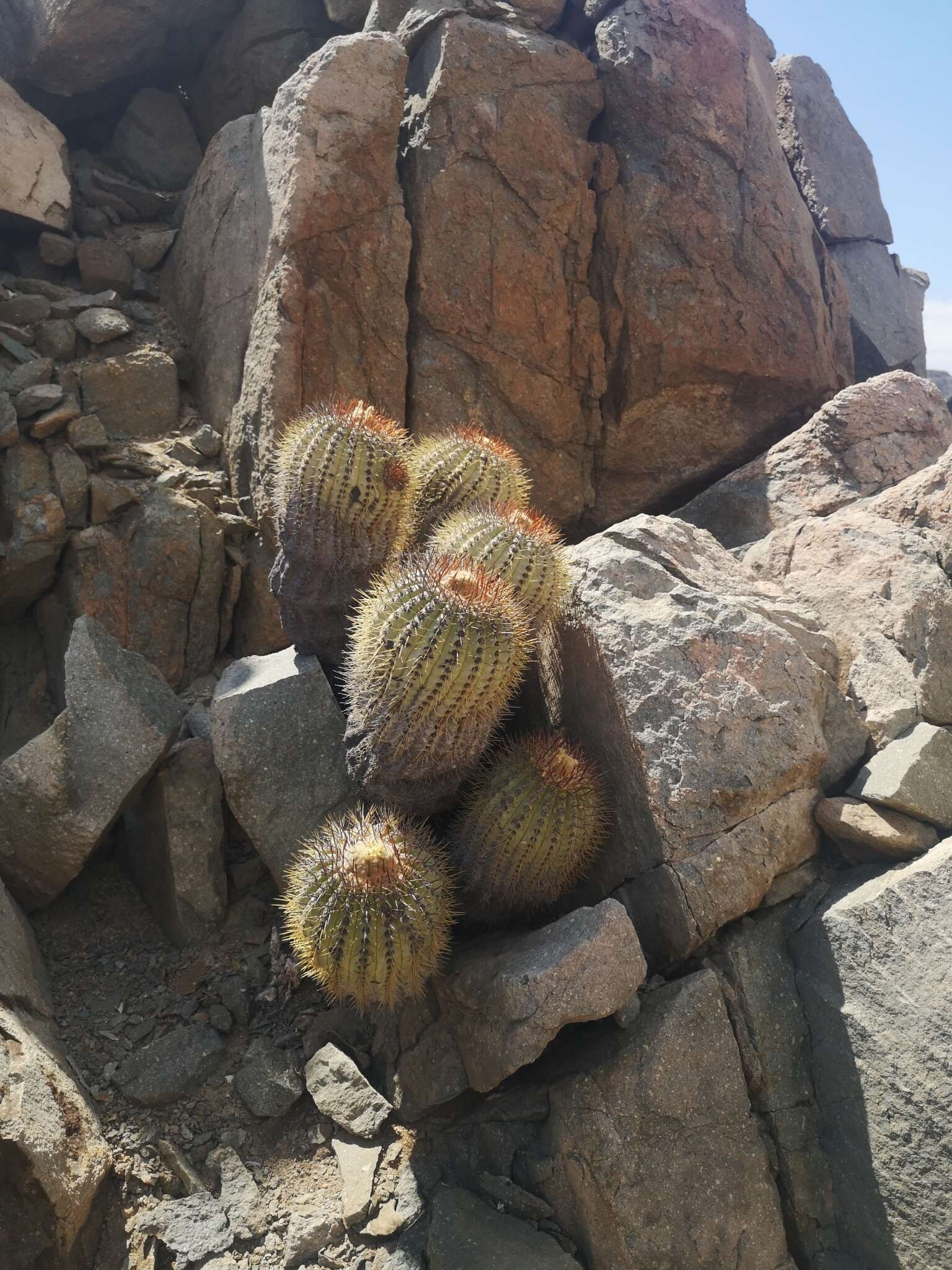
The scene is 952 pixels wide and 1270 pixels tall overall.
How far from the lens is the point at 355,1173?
2.76 m

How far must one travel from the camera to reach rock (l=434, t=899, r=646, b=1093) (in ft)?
8.62

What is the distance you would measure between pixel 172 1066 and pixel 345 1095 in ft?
1.79

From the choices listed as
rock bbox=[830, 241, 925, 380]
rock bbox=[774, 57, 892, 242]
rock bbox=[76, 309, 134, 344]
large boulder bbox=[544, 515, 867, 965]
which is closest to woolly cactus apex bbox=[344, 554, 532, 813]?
large boulder bbox=[544, 515, 867, 965]

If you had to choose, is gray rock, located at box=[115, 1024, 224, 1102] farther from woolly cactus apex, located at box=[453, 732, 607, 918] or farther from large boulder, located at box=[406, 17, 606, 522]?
large boulder, located at box=[406, 17, 606, 522]

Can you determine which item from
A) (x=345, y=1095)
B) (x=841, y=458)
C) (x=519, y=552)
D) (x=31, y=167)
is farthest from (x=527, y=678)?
(x=31, y=167)

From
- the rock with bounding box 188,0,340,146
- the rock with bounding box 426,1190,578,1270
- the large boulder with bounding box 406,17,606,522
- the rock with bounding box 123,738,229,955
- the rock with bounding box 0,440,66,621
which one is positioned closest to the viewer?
the rock with bounding box 426,1190,578,1270

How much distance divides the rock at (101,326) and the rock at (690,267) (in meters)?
2.55

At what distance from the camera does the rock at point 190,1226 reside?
2.57 meters

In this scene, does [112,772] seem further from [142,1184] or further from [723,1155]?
[723,1155]

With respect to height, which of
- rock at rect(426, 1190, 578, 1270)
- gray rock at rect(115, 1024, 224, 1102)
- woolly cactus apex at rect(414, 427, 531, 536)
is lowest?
rock at rect(426, 1190, 578, 1270)

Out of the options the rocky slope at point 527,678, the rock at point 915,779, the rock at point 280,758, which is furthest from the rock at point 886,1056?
the rock at point 280,758

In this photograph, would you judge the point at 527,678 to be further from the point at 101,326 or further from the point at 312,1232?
the point at 101,326

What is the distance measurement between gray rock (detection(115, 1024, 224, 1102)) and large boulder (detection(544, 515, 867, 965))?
4.18ft

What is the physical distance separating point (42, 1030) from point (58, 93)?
5.84 metres
